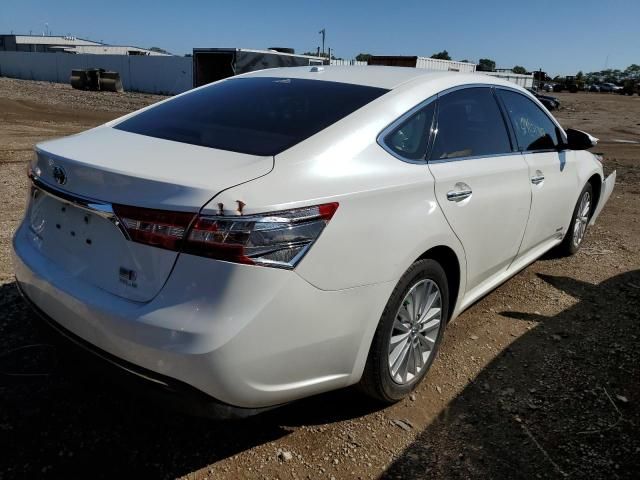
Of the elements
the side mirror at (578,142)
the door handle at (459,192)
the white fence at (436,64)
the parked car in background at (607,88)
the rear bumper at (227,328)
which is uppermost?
the white fence at (436,64)

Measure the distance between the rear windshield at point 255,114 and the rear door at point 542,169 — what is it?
1426mm

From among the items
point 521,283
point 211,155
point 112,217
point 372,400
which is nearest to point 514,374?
point 372,400

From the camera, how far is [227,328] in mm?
1862

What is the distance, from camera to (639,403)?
9.54 feet

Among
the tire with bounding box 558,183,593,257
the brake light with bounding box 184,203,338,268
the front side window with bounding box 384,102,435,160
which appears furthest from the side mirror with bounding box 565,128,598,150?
the brake light with bounding box 184,203,338,268

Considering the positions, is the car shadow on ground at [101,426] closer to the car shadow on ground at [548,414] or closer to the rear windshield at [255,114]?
the car shadow on ground at [548,414]

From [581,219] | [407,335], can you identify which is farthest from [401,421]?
[581,219]

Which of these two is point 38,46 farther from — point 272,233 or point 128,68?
point 272,233

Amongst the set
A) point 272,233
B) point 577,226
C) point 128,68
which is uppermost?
point 272,233

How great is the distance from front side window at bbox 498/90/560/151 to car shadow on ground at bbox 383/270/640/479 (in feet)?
4.17

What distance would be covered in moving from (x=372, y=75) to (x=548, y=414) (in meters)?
2.05

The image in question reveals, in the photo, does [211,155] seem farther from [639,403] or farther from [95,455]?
[639,403]

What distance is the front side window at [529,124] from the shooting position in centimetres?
371

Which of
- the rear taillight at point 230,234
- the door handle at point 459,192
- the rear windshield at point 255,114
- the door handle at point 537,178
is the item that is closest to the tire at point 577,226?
the door handle at point 537,178
